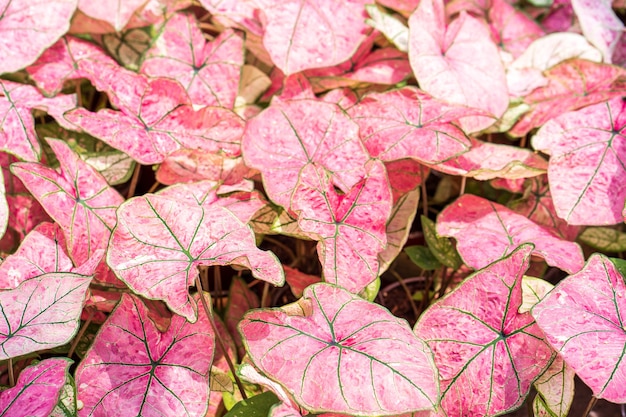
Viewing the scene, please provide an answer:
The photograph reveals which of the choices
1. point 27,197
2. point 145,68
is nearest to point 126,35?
point 145,68

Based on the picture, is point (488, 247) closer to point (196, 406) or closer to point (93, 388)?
point (196, 406)

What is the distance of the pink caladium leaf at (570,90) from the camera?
4.59ft

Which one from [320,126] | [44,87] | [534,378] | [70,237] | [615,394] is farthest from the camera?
[44,87]

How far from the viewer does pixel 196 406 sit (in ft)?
3.19

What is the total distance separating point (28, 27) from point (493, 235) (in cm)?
104

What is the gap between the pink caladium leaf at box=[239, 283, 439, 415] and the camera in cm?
87

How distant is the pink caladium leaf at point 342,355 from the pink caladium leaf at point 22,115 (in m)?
0.59

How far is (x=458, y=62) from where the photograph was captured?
1.38m

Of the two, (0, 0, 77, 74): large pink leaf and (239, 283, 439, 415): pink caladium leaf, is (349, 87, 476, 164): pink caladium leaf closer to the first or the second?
(239, 283, 439, 415): pink caladium leaf

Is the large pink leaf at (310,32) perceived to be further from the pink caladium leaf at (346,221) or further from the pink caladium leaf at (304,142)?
the pink caladium leaf at (346,221)

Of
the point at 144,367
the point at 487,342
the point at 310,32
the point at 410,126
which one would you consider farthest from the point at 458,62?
the point at 144,367

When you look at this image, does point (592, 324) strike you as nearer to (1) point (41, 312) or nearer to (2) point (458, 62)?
(2) point (458, 62)

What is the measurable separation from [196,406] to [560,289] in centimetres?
59

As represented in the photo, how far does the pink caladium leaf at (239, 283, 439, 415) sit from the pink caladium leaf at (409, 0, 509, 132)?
1.76 feet
